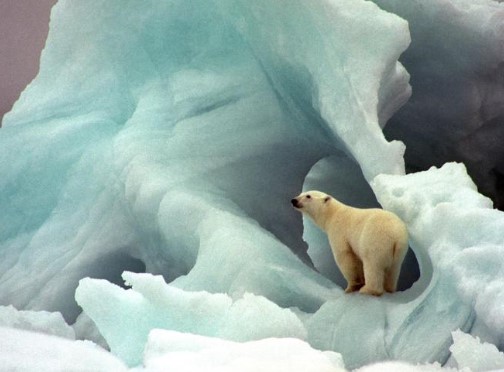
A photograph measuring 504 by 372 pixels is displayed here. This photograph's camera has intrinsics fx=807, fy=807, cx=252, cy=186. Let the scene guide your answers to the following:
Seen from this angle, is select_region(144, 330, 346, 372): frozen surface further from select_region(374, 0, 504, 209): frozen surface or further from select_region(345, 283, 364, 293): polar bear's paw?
select_region(374, 0, 504, 209): frozen surface

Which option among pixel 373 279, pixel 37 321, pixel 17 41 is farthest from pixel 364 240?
pixel 17 41

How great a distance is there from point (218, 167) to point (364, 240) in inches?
18.2

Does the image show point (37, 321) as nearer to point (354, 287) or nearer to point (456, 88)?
point (354, 287)

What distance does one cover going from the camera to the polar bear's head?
129 cm

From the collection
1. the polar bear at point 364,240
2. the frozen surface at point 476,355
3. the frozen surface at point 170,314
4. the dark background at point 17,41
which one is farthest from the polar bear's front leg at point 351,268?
the dark background at point 17,41

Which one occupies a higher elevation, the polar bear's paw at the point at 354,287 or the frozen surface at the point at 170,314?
the frozen surface at the point at 170,314

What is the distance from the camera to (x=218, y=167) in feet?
5.08

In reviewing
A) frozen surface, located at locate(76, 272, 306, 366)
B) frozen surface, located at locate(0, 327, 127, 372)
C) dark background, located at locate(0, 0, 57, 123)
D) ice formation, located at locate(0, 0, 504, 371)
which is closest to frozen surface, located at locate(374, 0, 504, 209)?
ice formation, located at locate(0, 0, 504, 371)

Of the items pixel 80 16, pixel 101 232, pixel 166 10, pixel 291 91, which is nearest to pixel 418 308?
pixel 291 91

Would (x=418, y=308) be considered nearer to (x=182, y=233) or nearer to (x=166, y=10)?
(x=182, y=233)

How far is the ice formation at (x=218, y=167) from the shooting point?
1.12 meters

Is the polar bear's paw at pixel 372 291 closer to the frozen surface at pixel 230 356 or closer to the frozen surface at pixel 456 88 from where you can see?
the frozen surface at pixel 230 356

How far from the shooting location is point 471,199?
1.10 metres

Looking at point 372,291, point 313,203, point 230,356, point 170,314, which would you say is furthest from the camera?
point 313,203
